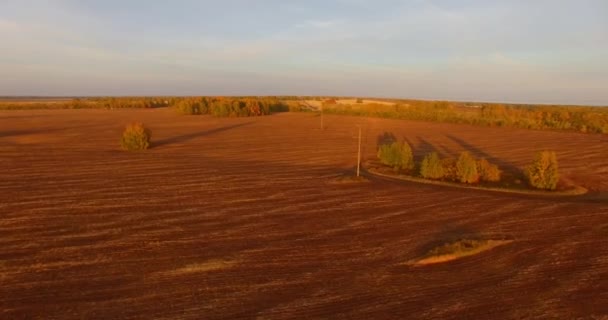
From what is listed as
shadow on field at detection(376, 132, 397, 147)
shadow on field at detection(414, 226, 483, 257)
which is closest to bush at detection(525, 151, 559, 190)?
shadow on field at detection(414, 226, 483, 257)

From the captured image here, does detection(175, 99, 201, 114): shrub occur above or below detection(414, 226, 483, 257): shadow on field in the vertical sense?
above

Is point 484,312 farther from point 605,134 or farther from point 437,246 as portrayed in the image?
point 605,134

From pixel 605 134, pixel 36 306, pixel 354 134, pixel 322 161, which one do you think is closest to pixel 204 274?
pixel 36 306

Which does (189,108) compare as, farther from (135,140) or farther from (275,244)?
(275,244)

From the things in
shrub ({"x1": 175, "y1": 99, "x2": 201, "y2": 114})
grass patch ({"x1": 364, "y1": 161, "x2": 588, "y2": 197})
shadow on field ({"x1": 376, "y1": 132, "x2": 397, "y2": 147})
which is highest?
shrub ({"x1": 175, "y1": 99, "x2": 201, "y2": 114})

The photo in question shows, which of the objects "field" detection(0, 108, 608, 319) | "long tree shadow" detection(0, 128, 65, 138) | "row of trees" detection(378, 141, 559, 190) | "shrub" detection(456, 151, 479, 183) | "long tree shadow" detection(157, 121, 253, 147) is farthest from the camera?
"long tree shadow" detection(0, 128, 65, 138)

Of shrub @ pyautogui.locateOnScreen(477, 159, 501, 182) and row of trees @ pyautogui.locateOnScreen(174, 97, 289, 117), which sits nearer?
shrub @ pyautogui.locateOnScreen(477, 159, 501, 182)

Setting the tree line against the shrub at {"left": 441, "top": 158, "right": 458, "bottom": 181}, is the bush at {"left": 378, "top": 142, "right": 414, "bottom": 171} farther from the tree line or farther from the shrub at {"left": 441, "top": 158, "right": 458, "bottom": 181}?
the shrub at {"left": 441, "top": 158, "right": 458, "bottom": 181}
